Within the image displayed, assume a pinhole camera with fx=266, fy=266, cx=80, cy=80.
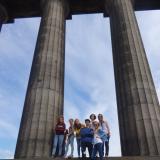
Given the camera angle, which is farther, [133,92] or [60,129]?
[133,92]

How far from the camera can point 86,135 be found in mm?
18672

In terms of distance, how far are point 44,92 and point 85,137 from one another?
875 centimetres

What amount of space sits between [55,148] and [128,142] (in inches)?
256

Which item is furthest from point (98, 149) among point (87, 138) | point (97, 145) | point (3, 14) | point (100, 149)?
point (3, 14)

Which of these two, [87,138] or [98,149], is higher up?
[87,138]

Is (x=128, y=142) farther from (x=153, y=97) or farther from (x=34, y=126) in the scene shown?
(x=34, y=126)

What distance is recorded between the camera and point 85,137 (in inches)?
734

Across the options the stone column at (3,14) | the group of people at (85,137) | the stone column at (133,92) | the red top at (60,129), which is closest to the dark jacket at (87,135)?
the group of people at (85,137)

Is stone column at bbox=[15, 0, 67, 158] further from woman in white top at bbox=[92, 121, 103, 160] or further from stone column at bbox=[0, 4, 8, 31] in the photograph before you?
stone column at bbox=[0, 4, 8, 31]

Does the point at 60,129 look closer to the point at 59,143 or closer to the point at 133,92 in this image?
the point at 59,143

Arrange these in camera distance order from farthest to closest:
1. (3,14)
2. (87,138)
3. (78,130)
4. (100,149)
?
1. (3,14)
2. (78,130)
3. (87,138)
4. (100,149)

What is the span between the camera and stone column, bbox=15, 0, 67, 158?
2295 cm

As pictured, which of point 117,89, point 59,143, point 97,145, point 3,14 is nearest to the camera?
point 97,145

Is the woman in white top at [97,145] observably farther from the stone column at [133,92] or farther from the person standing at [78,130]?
the stone column at [133,92]
